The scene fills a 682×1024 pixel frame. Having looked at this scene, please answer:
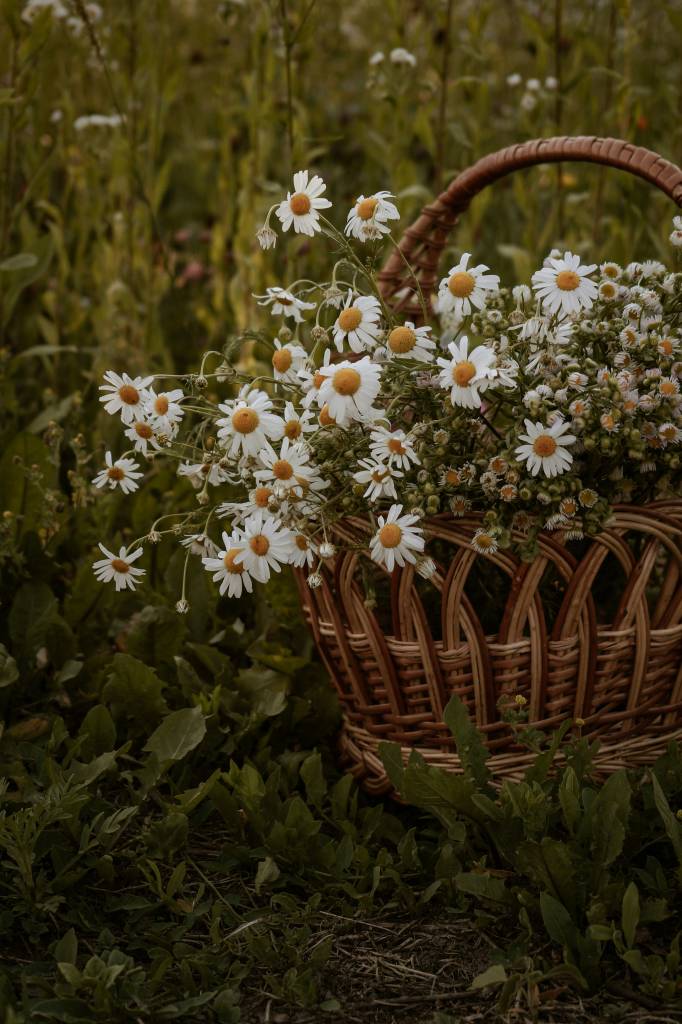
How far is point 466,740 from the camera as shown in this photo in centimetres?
131

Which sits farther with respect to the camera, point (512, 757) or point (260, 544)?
point (512, 757)

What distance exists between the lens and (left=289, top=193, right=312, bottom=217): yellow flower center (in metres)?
1.28

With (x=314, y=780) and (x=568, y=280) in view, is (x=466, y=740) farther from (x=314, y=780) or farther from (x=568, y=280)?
(x=568, y=280)

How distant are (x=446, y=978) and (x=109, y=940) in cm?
39

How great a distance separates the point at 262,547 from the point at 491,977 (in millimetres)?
528

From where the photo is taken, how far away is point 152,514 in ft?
6.43

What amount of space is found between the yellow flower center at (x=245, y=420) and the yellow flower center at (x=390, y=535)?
0.20 metres

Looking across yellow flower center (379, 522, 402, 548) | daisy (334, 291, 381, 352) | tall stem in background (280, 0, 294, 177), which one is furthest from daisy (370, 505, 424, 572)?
tall stem in background (280, 0, 294, 177)

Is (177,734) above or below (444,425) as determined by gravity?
below

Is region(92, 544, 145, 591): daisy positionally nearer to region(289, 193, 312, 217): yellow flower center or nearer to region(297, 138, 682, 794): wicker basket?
region(297, 138, 682, 794): wicker basket

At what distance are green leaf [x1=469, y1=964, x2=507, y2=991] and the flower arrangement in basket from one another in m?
0.31

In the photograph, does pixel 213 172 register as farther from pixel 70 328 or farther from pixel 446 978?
pixel 446 978

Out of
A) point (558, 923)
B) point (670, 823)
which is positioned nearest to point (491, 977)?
point (558, 923)

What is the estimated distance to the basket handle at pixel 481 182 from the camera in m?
1.36
